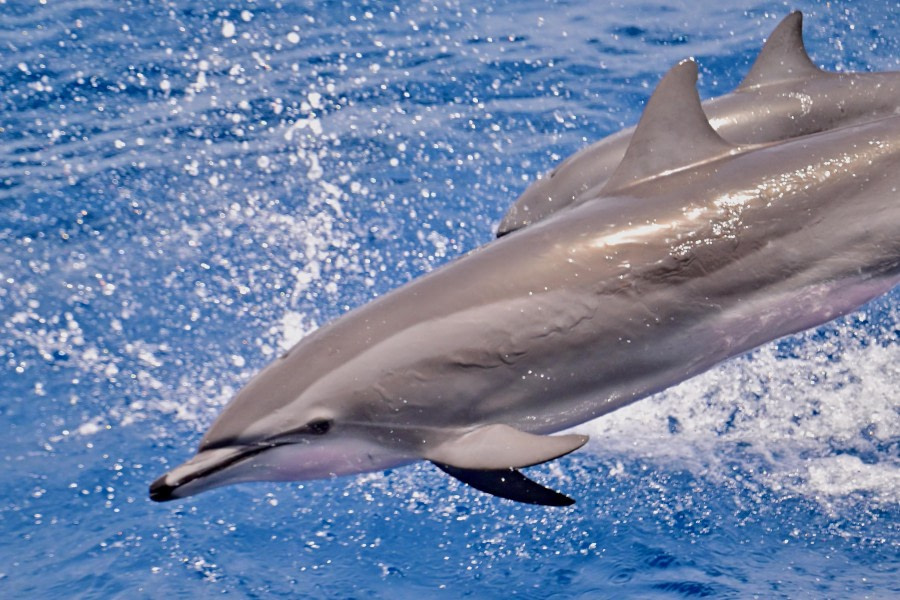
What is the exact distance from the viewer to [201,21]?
1231 cm

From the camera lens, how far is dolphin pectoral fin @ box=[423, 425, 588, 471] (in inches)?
152

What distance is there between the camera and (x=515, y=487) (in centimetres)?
411

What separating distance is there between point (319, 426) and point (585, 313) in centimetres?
118

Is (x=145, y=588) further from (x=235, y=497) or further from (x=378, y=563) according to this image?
(x=378, y=563)

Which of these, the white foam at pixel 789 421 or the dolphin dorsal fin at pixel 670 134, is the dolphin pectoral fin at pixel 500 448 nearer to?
the dolphin dorsal fin at pixel 670 134

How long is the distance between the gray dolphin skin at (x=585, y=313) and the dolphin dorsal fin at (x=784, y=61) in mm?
1501

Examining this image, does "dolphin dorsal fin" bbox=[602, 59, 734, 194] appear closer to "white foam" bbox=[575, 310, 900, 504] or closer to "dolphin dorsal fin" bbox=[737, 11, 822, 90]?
"dolphin dorsal fin" bbox=[737, 11, 822, 90]

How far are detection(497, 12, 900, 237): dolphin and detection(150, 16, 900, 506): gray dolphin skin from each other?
1.05 metres

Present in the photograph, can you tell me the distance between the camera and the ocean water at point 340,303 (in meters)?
5.81

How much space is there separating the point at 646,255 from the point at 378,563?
2.54 metres

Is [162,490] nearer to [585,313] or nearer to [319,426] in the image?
[319,426]

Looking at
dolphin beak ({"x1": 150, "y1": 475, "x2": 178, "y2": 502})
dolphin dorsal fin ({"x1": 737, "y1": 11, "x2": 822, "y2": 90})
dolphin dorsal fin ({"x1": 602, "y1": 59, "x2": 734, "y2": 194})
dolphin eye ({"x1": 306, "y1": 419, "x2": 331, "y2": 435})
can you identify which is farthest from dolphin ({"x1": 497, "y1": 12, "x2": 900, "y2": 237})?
dolphin beak ({"x1": 150, "y1": 475, "x2": 178, "y2": 502})

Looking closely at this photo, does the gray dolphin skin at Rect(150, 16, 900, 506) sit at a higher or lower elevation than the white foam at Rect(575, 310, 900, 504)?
higher

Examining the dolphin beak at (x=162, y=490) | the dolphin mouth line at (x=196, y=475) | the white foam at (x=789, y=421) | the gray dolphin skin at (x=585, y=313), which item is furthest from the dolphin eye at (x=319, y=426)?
the white foam at (x=789, y=421)
